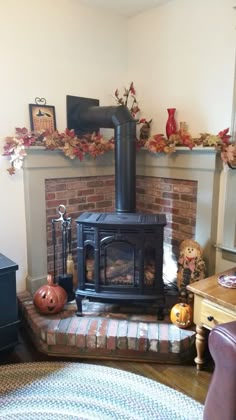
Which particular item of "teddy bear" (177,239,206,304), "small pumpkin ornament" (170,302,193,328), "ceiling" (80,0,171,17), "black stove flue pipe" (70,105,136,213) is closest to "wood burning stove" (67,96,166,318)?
"black stove flue pipe" (70,105,136,213)

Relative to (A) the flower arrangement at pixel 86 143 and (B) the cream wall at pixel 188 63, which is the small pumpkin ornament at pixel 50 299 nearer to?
(A) the flower arrangement at pixel 86 143

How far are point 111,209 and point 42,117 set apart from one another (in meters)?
1.01

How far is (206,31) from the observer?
236cm

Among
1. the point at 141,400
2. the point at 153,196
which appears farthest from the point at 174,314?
the point at 153,196

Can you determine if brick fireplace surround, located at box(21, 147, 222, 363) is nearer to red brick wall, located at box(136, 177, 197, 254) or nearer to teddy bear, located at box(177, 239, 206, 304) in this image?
red brick wall, located at box(136, 177, 197, 254)

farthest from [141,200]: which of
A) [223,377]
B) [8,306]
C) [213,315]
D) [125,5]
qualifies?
[223,377]

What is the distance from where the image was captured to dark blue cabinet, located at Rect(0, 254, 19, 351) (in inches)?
83.0

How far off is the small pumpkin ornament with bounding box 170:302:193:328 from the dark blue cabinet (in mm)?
1056

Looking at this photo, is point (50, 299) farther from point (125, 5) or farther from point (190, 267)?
point (125, 5)

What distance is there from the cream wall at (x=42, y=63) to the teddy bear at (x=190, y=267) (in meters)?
1.24

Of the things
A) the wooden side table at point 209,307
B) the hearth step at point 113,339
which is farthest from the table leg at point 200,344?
the hearth step at point 113,339

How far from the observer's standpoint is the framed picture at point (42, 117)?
8.18 feet

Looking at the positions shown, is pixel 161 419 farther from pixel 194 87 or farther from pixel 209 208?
pixel 194 87

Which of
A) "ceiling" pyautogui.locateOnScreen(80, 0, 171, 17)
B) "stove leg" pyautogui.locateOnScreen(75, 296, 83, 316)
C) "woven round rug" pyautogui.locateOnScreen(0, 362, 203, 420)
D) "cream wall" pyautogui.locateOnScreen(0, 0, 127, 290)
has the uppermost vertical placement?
"ceiling" pyautogui.locateOnScreen(80, 0, 171, 17)
